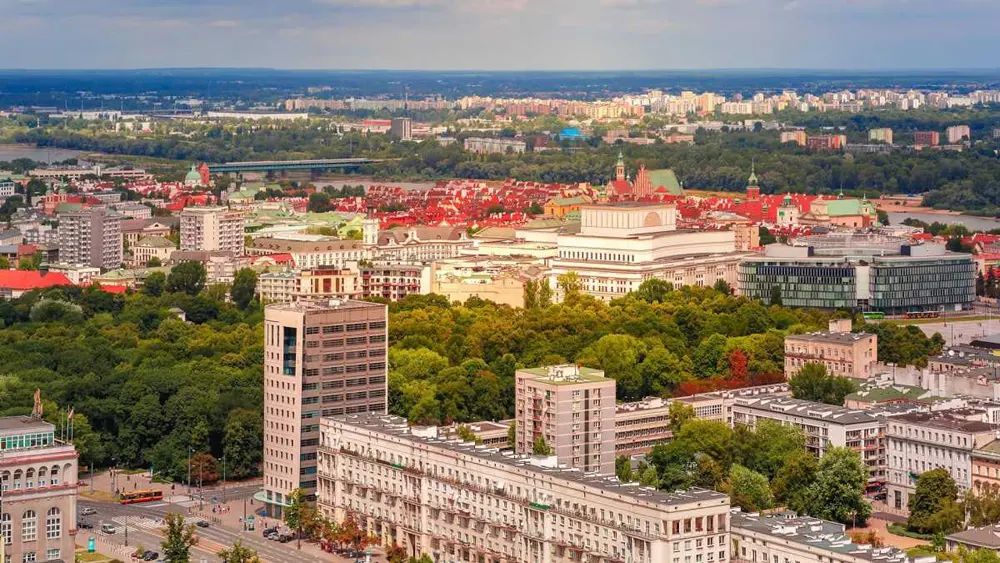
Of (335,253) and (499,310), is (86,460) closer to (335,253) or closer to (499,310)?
(499,310)

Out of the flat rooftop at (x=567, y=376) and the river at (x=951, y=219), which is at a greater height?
the flat rooftop at (x=567, y=376)

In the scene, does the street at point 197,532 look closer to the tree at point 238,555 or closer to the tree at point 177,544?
the tree at point 238,555

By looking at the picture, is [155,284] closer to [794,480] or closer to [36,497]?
[794,480]

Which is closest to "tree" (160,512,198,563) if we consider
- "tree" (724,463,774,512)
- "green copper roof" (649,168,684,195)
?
"tree" (724,463,774,512)

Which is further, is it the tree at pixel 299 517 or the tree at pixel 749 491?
the tree at pixel 299 517

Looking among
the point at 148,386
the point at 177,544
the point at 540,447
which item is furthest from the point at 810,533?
the point at 148,386

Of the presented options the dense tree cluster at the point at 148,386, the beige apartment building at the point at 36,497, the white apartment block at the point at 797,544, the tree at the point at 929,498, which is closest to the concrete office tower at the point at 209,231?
the dense tree cluster at the point at 148,386
